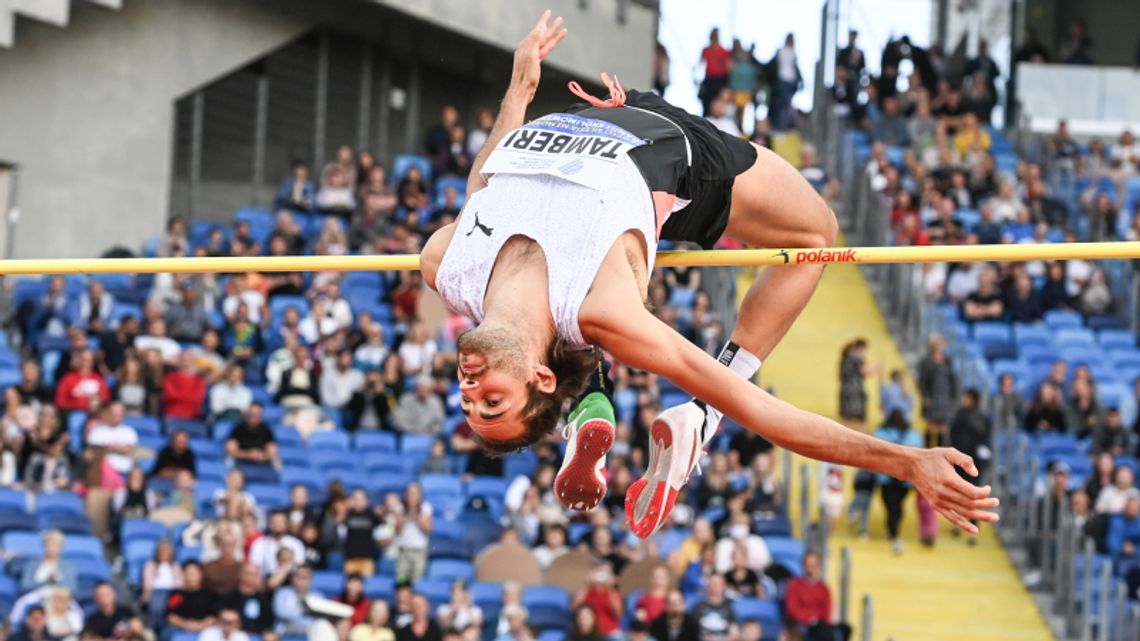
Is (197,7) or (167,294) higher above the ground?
(197,7)

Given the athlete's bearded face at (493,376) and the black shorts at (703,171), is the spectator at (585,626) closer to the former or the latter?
the black shorts at (703,171)

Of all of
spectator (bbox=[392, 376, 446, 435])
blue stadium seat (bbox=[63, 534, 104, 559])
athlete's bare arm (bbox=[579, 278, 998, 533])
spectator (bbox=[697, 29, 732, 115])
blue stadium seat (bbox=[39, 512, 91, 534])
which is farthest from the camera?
spectator (bbox=[697, 29, 732, 115])

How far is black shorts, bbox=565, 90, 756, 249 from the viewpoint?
6188mm

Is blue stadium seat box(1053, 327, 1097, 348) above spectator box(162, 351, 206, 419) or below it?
above

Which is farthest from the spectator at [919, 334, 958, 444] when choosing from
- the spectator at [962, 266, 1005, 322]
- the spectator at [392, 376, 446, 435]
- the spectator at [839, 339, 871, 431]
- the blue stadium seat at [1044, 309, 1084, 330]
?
the spectator at [392, 376, 446, 435]

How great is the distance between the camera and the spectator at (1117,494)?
47.4ft

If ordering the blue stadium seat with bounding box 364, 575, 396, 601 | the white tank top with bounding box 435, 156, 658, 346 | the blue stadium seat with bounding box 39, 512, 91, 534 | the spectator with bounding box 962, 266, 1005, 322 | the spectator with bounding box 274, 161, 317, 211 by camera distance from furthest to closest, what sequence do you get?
1. the spectator with bounding box 274, 161, 317, 211
2. the spectator with bounding box 962, 266, 1005, 322
3. the blue stadium seat with bounding box 39, 512, 91, 534
4. the blue stadium seat with bounding box 364, 575, 396, 601
5. the white tank top with bounding box 435, 156, 658, 346

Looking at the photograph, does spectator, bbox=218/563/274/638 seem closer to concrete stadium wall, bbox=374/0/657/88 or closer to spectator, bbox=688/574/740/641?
spectator, bbox=688/574/740/641

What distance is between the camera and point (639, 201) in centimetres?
604

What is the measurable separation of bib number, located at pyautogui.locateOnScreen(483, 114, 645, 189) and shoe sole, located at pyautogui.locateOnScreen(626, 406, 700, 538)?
44.9 inches

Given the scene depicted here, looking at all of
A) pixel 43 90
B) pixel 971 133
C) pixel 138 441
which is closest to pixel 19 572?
pixel 138 441

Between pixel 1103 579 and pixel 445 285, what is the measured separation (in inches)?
328

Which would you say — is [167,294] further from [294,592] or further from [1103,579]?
[1103,579]

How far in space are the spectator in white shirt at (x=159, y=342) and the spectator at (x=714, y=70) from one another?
7532 mm
